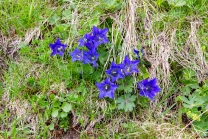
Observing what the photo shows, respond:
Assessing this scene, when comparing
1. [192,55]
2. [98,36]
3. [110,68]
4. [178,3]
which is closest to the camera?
[110,68]

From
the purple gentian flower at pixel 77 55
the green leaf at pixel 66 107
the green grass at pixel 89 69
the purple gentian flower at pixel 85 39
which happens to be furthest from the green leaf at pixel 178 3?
the green leaf at pixel 66 107

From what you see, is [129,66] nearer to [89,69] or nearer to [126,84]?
[126,84]

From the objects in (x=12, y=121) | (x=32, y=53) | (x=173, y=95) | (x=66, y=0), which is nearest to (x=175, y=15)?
(x=173, y=95)

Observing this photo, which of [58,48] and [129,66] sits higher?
[58,48]

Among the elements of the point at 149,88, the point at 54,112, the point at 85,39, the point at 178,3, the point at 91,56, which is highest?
the point at 178,3

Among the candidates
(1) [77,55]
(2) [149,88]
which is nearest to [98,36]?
(1) [77,55]

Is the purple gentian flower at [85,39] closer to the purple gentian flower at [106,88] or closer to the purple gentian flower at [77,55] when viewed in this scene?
the purple gentian flower at [77,55]

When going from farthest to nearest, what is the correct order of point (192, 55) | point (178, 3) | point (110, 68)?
point (178, 3), point (192, 55), point (110, 68)

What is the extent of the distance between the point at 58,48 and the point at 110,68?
46 cm

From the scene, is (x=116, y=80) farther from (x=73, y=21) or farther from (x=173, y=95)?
(x=73, y=21)

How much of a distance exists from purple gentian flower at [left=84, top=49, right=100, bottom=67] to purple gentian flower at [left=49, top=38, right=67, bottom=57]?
233 millimetres

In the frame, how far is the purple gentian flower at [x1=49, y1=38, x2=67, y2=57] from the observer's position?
2.88 m

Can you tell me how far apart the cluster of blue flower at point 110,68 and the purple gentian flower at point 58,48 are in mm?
143

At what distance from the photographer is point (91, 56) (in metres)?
2.79
